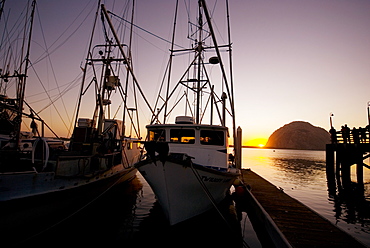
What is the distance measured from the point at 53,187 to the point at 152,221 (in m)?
4.89

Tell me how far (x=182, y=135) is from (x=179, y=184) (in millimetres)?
3442

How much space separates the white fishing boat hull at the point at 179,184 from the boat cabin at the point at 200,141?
4.53 feet

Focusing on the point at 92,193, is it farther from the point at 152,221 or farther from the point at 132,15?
the point at 132,15

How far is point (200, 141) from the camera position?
32.9 feet

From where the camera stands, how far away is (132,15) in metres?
15.7

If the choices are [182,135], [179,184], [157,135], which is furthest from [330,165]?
[179,184]

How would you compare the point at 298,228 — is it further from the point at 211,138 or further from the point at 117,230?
the point at 117,230

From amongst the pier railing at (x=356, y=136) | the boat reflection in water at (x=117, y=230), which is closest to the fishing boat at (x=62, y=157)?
the boat reflection in water at (x=117, y=230)

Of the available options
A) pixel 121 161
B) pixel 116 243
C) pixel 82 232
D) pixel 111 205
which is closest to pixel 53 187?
pixel 82 232

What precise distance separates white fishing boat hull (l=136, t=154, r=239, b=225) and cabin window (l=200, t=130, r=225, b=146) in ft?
6.68

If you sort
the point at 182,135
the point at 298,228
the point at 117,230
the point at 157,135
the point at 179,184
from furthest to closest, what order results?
the point at 157,135, the point at 182,135, the point at 117,230, the point at 179,184, the point at 298,228

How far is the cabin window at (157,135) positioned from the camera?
34.7ft

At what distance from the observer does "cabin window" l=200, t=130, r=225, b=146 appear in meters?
10.1

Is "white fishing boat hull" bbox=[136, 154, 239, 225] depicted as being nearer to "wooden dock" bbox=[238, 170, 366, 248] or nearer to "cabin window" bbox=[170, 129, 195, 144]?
"wooden dock" bbox=[238, 170, 366, 248]
